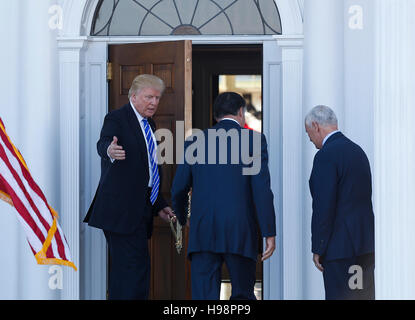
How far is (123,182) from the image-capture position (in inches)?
230

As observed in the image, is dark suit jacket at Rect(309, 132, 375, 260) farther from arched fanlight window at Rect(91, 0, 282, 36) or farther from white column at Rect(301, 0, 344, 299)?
arched fanlight window at Rect(91, 0, 282, 36)

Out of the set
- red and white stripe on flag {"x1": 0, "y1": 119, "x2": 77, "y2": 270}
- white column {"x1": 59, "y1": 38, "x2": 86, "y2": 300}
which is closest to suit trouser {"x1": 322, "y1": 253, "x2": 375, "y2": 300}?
red and white stripe on flag {"x1": 0, "y1": 119, "x2": 77, "y2": 270}

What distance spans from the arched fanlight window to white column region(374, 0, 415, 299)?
2449mm

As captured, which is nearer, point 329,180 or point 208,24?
point 329,180

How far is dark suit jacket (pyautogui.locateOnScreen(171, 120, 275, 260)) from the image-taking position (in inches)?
207

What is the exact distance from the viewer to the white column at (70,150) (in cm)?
676

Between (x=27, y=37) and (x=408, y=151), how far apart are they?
3.49m

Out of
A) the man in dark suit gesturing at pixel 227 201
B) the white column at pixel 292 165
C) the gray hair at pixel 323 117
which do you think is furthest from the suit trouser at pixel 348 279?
the white column at pixel 292 165

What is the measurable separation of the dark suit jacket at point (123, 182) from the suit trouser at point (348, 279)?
4.81 ft

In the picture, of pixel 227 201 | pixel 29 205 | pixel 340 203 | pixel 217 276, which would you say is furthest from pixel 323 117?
pixel 29 205

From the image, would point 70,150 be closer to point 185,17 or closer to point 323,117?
point 185,17

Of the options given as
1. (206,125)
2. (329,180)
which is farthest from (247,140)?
(206,125)
